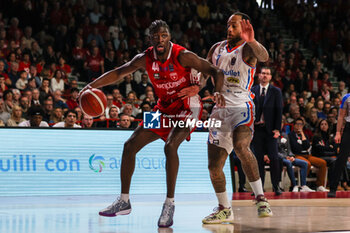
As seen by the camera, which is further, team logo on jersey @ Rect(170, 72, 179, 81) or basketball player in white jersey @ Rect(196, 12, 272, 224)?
basketball player in white jersey @ Rect(196, 12, 272, 224)

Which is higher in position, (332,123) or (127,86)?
(127,86)

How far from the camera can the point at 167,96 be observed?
481 centimetres

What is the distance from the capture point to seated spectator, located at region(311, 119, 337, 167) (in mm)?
10672

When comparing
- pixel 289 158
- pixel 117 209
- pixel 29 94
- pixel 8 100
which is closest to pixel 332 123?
pixel 289 158

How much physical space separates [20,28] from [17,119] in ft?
13.8

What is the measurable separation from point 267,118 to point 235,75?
9.86 feet

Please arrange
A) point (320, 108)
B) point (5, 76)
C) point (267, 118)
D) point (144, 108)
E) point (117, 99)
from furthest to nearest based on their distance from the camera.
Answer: point (320, 108)
point (117, 99)
point (5, 76)
point (144, 108)
point (267, 118)

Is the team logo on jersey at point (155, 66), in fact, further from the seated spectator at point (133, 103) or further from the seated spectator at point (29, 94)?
the seated spectator at point (133, 103)

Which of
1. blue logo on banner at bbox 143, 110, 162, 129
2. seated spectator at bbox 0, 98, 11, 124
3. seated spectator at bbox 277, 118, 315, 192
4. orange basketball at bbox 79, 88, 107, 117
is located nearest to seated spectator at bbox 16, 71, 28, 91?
seated spectator at bbox 0, 98, 11, 124

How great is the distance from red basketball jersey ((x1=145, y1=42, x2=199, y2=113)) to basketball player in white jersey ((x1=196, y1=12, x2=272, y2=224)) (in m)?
0.36

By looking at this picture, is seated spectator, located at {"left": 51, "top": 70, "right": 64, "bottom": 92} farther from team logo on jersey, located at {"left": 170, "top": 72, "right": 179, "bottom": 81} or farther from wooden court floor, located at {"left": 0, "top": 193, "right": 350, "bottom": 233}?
team logo on jersey, located at {"left": 170, "top": 72, "right": 179, "bottom": 81}

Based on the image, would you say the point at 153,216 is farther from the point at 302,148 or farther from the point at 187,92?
the point at 302,148

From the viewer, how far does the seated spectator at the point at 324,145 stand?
420 inches

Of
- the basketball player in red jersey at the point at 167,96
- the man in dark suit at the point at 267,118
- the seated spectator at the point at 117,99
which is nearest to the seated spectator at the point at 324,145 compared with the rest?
the man in dark suit at the point at 267,118
